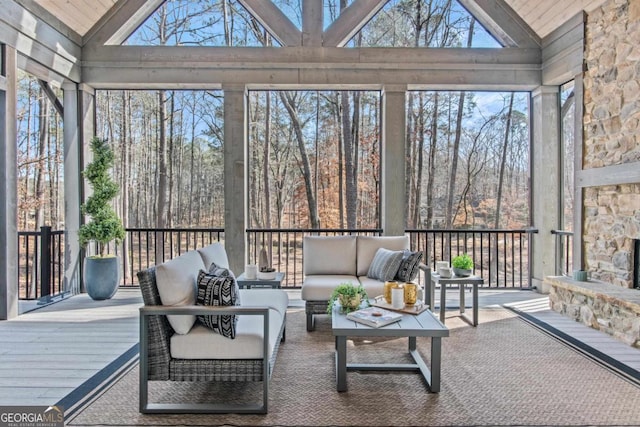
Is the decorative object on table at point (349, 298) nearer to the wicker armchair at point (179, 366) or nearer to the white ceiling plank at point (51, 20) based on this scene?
the wicker armchair at point (179, 366)

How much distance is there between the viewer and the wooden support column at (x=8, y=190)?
4.39 metres

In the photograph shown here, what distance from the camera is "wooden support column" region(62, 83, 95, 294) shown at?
18.5 feet

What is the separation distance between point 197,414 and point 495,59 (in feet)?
18.3

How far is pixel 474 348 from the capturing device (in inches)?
140

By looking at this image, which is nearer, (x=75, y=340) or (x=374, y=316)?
(x=374, y=316)

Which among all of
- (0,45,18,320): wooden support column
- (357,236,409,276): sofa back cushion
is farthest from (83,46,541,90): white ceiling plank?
(357,236,409,276): sofa back cushion

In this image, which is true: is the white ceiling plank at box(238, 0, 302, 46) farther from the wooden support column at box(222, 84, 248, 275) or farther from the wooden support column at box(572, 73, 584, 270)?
the wooden support column at box(572, 73, 584, 270)

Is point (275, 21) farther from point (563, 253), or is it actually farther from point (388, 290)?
point (563, 253)

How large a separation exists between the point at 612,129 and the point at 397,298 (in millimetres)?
3140

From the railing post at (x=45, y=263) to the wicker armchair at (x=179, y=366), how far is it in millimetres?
3725

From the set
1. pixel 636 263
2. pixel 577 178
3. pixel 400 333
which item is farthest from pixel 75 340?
pixel 577 178

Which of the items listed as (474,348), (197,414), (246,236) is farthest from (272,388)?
(246,236)

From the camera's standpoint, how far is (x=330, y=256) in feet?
15.6

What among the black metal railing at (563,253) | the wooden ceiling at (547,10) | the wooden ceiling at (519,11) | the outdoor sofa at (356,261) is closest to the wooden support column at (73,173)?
the wooden ceiling at (519,11)
